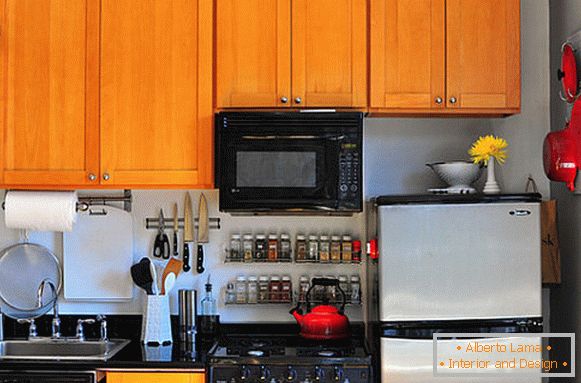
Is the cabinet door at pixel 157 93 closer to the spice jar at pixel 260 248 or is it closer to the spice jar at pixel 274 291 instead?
the spice jar at pixel 260 248

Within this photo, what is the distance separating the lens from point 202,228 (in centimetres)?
372

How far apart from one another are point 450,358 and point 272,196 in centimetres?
92

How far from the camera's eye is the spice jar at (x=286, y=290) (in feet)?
12.1

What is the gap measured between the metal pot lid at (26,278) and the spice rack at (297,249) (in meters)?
0.81

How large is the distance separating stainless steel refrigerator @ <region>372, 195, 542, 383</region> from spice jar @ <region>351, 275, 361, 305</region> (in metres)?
0.61

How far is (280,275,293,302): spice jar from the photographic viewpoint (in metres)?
3.69

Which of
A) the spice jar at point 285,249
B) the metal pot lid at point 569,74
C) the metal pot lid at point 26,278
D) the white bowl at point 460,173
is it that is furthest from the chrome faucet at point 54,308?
the metal pot lid at point 569,74

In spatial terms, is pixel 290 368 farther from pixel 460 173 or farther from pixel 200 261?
pixel 460 173

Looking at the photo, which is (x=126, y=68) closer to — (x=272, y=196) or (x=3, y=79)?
(x=3, y=79)

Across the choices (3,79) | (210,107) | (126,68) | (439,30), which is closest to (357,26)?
(439,30)

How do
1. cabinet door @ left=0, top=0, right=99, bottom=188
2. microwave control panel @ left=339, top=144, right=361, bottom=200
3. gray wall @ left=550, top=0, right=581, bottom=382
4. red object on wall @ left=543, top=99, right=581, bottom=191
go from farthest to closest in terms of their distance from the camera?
cabinet door @ left=0, top=0, right=99, bottom=188 → microwave control panel @ left=339, top=144, right=361, bottom=200 → gray wall @ left=550, top=0, right=581, bottom=382 → red object on wall @ left=543, top=99, right=581, bottom=191

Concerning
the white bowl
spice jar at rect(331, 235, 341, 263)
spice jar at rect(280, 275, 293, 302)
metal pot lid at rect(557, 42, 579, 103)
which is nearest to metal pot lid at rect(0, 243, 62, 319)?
spice jar at rect(280, 275, 293, 302)

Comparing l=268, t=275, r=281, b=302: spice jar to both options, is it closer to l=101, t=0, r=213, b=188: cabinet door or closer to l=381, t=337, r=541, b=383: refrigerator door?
l=101, t=0, r=213, b=188: cabinet door

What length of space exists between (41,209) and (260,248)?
37.2 inches
